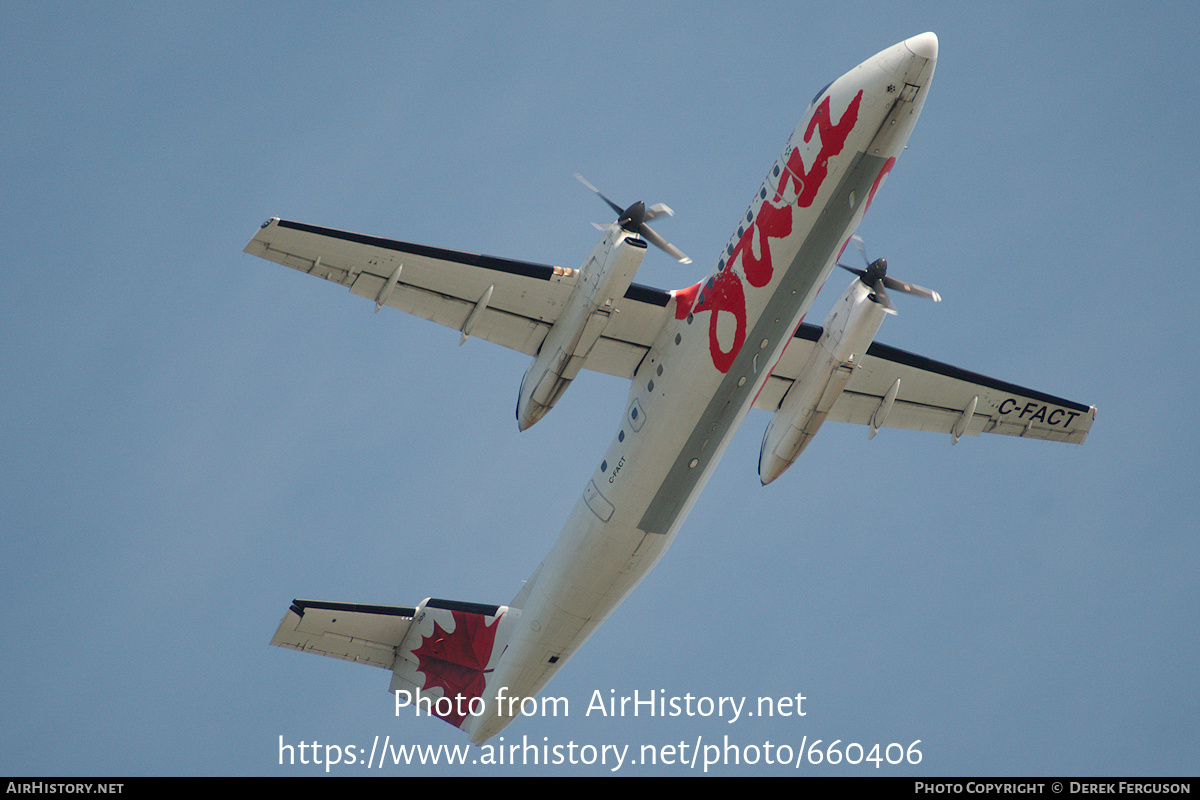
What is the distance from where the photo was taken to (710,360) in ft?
56.5

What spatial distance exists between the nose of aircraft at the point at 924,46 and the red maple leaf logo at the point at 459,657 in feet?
43.6

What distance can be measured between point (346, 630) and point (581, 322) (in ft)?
27.3

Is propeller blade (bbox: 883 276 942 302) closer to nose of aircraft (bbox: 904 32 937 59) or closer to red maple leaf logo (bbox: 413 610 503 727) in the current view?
nose of aircraft (bbox: 904 32 937 59)

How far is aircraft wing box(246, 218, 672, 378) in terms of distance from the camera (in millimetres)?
17922

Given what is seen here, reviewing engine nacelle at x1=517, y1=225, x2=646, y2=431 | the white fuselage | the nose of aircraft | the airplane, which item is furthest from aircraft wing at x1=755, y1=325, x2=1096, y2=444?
the nose of aircraft

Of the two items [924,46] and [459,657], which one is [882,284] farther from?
[459,657]

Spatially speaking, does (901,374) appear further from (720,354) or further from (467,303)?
(467,303)

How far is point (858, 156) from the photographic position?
1570cm

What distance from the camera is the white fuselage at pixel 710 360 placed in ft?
51.5

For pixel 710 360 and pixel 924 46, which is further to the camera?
pixel 710 360

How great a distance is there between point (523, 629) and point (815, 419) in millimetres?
6936

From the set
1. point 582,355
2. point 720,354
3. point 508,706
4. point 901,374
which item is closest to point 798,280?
point 720,354

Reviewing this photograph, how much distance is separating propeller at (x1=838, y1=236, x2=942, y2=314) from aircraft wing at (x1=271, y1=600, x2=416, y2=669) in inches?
449

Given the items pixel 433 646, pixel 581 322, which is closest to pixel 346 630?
pixel 433 646
